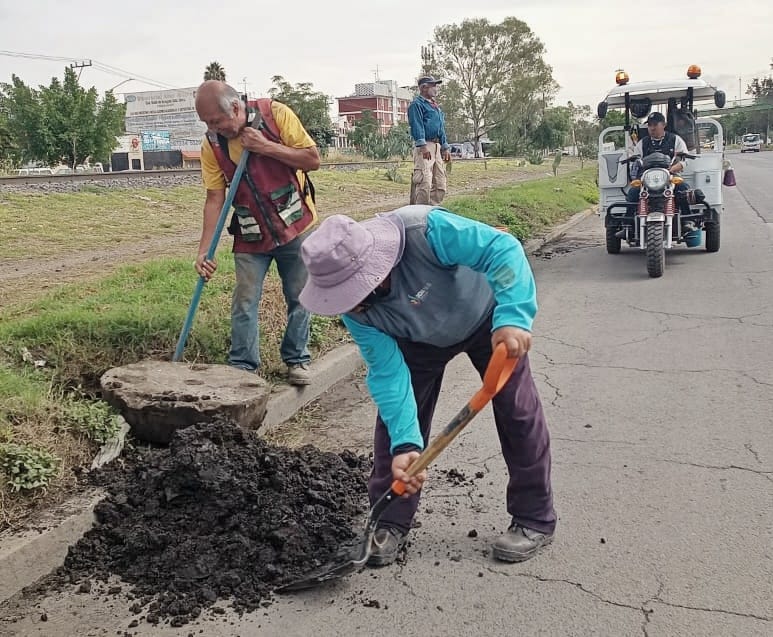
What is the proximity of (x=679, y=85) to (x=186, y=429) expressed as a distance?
868cm

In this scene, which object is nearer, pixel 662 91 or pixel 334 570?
pixel 334 570

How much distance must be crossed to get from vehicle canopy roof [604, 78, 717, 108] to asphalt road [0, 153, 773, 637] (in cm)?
486

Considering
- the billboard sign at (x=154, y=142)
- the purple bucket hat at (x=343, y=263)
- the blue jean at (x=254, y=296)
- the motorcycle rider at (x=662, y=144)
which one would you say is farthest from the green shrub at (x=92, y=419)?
the billboard sign at (x=154, y=142)

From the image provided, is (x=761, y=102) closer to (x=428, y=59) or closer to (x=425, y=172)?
(x=428, y=59)

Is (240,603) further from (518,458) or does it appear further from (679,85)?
(679,85)

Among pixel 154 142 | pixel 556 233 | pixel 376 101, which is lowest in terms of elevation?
pixel 556 233

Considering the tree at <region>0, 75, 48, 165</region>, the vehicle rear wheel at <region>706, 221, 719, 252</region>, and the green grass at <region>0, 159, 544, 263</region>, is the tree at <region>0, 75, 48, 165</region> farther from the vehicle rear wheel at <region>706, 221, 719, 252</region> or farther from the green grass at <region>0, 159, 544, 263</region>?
the vehicle rear wheel at <region>706, 221, 719, 252</region>

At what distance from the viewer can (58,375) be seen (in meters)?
4.90

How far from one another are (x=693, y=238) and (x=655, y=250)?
79.4 inches

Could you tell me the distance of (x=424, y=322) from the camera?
3.08m

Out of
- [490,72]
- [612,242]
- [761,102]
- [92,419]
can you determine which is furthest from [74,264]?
[761,102]

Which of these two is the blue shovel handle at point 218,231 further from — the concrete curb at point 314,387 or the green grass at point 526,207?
the green grass at point 526,207

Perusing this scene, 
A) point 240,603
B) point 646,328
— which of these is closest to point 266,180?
point 240,603

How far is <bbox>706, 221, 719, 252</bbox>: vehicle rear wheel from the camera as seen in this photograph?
1055 centimetres
